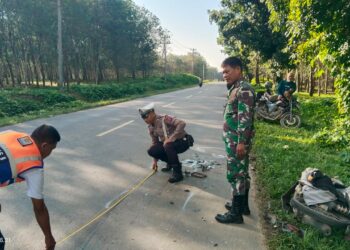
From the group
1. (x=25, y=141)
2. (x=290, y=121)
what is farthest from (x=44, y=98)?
(x=25, y=141)

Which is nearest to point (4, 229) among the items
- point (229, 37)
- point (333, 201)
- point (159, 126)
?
point (159, 126)

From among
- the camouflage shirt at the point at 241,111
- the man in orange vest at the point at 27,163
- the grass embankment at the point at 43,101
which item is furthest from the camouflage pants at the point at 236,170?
the grass embankment at the point at 43,101

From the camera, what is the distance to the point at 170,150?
5219mm

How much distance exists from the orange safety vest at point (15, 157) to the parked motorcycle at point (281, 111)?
369 inches

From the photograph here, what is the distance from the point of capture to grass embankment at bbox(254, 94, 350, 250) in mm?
3357

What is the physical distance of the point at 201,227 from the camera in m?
3.71

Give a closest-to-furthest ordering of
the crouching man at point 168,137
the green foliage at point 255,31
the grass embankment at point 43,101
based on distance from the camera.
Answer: the crouching man at point 168,137 < the grass embankment at point 43,101 < the green foliage at point 255,31

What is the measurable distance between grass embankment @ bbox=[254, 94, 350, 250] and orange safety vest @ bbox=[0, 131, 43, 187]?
8.25 feet

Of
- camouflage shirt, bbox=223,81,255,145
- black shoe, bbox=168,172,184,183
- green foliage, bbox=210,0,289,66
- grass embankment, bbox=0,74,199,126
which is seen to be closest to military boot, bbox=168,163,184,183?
black shoe, bbox=168,172,184,183

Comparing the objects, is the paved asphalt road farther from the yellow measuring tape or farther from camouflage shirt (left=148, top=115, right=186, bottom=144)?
camouflage shirt (left=148, top=115, right=186, bottom=144)

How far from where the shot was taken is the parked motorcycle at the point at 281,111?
34.1 feet

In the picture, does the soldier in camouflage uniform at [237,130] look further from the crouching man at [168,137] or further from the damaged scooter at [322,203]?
the crouching man at [168,137]

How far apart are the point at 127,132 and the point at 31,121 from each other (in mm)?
4721

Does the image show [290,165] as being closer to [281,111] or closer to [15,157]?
[15,157]
